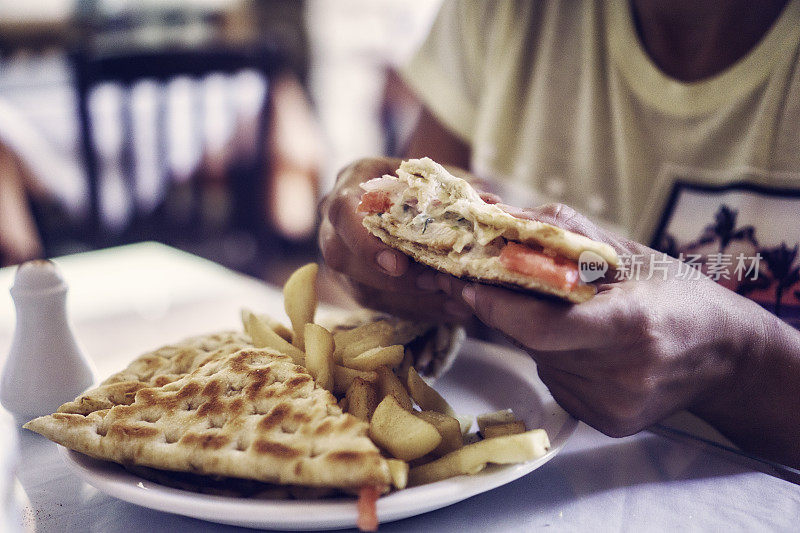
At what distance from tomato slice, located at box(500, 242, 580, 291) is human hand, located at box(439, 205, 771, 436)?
32mm

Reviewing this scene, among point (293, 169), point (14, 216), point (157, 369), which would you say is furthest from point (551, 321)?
point (293, 169)

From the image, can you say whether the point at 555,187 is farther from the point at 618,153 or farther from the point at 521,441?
the point at 521,441

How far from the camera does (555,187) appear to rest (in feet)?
6.39

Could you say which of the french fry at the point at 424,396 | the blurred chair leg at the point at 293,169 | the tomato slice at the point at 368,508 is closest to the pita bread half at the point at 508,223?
the french fry at the point at 424,396

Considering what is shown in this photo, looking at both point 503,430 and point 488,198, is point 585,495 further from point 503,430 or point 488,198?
point 488,198

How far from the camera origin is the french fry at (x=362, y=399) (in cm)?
86

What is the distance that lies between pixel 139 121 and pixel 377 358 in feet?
9.21

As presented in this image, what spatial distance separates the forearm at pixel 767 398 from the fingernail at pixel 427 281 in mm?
493

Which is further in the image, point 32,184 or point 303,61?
point 303,61

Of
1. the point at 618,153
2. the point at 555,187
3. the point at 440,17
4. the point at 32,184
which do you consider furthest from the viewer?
the point at 32,184

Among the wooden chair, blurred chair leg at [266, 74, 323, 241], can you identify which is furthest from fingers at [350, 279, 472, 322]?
blurred chair leg at [266, 74, 323, 241]

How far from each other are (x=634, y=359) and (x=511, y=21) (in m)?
1.45

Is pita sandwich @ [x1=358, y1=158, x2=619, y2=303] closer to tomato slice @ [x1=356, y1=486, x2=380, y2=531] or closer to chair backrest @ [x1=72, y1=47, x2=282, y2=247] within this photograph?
tomato slice @ [x1=356, y1=486, x2=380, y2=531]

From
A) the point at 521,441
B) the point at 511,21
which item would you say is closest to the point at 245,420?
the point at 521,441
